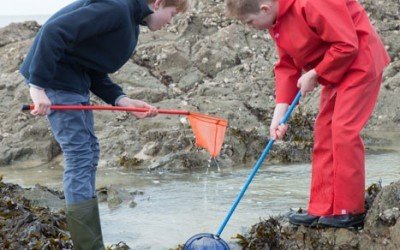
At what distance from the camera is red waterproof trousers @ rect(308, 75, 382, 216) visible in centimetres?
416

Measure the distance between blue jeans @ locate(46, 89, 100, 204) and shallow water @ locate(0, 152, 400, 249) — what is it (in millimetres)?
898

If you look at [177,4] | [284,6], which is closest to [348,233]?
[284,6]

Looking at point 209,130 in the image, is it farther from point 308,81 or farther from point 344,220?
point 344,220

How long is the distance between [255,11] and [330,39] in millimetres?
472

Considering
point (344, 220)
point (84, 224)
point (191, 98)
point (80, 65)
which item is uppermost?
point (80, 65)

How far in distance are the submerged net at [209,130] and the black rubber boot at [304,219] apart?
0.65 m

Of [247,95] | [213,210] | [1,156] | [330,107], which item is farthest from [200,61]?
[330,107]

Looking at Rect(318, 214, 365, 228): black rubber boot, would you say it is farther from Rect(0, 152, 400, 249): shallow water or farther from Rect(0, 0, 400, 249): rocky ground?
Rect(0, 0, 400, 249): rocky ground

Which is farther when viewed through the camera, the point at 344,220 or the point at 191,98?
the point at 191,98

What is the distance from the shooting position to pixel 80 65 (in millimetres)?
4172

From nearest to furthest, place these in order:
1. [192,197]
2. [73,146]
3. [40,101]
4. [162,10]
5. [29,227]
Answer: [40,101] < [73,146] < [162,10] < [29,227] < [192,197]

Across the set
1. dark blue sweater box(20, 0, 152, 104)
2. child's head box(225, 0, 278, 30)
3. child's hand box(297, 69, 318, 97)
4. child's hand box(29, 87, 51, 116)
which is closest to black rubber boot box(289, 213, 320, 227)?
child's hand box(297, 69, 318, 97)

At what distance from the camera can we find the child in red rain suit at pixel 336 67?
4043 millimetres

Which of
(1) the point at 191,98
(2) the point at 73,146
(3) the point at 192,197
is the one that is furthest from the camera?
(1) the point at 191,98
